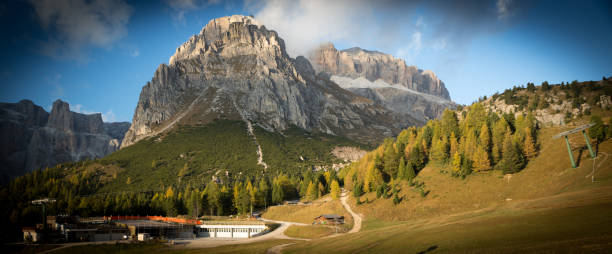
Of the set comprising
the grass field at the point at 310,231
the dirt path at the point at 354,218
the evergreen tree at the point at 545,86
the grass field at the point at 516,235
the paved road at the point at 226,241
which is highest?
the evergreen tree at the point at 545,86

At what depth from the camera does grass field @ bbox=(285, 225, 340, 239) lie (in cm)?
6962

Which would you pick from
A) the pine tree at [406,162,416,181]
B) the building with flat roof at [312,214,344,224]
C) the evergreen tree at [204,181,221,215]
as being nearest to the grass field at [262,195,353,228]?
the building with flat roof at [312,214,344,224]

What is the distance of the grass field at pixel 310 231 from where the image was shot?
6962 centimetres

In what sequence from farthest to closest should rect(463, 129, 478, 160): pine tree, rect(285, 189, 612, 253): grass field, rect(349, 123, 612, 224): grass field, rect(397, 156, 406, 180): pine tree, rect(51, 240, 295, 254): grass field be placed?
1. rect(397, 156, 406, 180): pine tree
2. rect(463, 129, 478, 160): pine tree
3. rect(51, 240, 295, 254): grass field
4. rect(349, 123, 612, 224): grass field
5. rect(285, 189, 612, 253): grass field

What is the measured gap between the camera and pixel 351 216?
3115 inches

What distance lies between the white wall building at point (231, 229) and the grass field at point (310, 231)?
1038 centimetres

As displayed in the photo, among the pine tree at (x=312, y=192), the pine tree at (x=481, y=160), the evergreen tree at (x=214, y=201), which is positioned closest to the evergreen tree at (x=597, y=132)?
the pine tree at (x=481, y=160)

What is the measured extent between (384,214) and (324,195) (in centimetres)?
5260

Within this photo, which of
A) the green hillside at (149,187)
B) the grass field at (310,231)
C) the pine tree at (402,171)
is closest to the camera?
the grass field at (310,231)

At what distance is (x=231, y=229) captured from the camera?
86.9m

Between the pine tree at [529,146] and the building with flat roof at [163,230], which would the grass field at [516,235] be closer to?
the pine tree at [529,146]

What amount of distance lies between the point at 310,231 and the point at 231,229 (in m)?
26.1

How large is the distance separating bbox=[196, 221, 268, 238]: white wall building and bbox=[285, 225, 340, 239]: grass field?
1038cm

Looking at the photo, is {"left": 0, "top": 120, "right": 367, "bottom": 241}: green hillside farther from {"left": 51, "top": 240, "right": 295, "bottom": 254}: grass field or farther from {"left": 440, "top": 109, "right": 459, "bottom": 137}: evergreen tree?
{"left": 440, "top": 109, "right": 459, "bottom": 137}: evergreen tree
